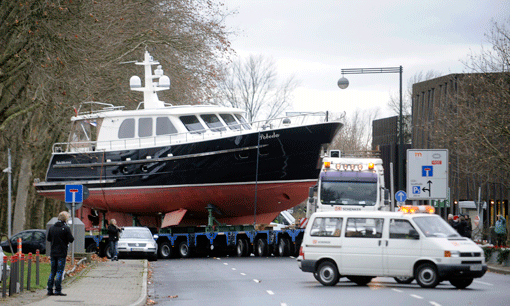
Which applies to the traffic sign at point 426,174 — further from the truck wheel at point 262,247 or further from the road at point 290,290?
the truck wheel at point 262,247

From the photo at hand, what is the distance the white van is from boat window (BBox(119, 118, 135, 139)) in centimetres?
1622

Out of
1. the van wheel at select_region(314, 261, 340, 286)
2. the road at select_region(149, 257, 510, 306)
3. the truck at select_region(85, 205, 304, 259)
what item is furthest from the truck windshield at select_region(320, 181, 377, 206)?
the van wheel at select_region(314, 261, 340, 286)

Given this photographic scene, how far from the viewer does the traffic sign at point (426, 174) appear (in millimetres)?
29830

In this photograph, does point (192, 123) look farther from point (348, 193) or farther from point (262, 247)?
point (348, 193)

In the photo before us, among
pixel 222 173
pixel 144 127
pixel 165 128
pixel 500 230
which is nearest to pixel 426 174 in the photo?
pixel 222 173

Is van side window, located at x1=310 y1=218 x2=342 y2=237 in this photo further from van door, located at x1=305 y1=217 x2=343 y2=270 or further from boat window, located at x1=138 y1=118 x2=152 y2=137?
boat window, located at x1=138 y1=118 x2=152 y2=137

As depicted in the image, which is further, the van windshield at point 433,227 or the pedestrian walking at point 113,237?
the pedestrian walking at point 113,237

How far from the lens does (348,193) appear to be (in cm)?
2750

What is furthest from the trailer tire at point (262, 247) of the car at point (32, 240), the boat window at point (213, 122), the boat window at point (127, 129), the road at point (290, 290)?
the car at point (32, 240)

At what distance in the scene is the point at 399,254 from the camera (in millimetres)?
18359

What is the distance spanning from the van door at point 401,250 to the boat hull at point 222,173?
1467 centimetres

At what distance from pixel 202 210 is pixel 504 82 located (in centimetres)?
1305

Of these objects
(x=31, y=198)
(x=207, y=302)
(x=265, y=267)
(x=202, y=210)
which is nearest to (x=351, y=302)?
(x=207, y=302)

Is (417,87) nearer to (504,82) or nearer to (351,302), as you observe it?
(504,82)
